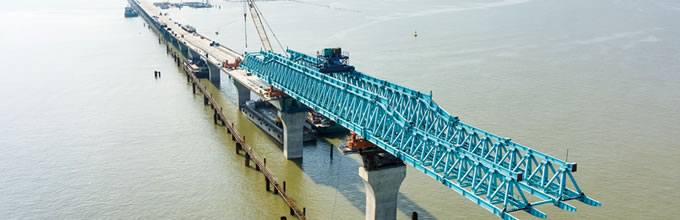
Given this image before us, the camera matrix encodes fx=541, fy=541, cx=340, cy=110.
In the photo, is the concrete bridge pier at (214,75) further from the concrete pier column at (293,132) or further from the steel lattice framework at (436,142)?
the steel lattice framework at (436,142)

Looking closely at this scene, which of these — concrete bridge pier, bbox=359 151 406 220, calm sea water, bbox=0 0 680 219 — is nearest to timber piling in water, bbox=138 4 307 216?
calm sea water, bbox=0 0 680 219

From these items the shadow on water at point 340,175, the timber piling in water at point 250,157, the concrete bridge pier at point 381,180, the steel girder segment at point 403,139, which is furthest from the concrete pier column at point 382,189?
the timber piling in water at point 250,157

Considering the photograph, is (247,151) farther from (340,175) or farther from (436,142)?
(436,142)

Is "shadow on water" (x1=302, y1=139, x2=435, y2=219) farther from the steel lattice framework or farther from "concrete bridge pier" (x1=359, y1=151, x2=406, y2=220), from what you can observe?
the steel lattice framework

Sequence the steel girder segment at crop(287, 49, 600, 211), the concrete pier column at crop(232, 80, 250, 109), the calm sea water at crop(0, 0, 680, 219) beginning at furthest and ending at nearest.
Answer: the concrete pier column at crop(232, 80, 250, 109) → the calm sea water at crop(0, 0, 680, 219) → the steel girder segment at crop(287, 49, 600, 211)

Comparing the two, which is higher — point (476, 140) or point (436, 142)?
point (436, 142)

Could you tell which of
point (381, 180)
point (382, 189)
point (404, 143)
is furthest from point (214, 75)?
point (404, 143)
